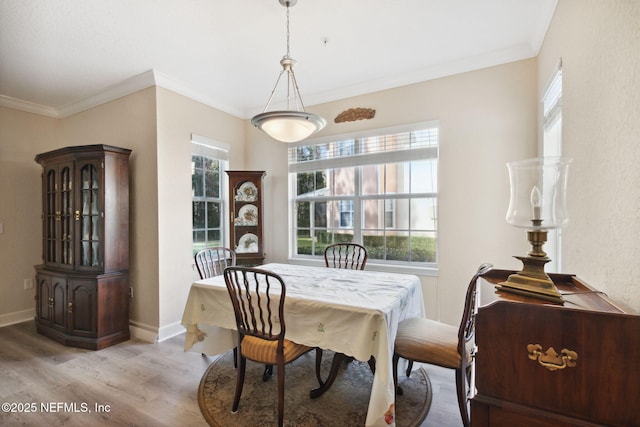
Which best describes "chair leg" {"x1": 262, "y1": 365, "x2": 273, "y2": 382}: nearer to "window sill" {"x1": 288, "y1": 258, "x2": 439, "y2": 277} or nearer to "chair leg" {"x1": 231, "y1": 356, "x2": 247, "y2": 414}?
"chair leg" {"x1": 231, "y1": 356, "x2": 247, "y2": 414}

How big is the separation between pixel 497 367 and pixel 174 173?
3298mm

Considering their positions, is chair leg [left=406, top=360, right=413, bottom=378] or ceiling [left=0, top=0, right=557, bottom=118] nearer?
ceiling [left=0, top=0, right=557, bottom=118]

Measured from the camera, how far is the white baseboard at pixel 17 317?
3531 mm

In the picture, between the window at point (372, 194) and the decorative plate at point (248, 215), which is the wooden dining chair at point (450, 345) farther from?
the decorative plate at point (248, 215)

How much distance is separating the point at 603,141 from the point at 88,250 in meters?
4.03

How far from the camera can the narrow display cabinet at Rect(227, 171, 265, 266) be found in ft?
12.5

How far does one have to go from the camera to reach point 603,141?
1.22 m

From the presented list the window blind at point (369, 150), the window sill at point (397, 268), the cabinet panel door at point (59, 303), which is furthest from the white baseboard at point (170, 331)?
the window blind at point (369, 150)

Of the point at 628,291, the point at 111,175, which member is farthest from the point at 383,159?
the point at 111,175

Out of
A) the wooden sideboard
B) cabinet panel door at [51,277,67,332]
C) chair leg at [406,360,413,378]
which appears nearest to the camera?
the wooden sideboard

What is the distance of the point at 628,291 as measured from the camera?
991mm

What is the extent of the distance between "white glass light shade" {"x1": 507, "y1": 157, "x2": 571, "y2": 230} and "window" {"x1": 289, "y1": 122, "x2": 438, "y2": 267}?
6.34ft

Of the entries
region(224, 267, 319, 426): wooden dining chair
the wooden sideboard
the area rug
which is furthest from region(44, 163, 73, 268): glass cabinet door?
the wooden sideboard

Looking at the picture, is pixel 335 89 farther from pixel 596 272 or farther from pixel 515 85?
pixel 596 272
